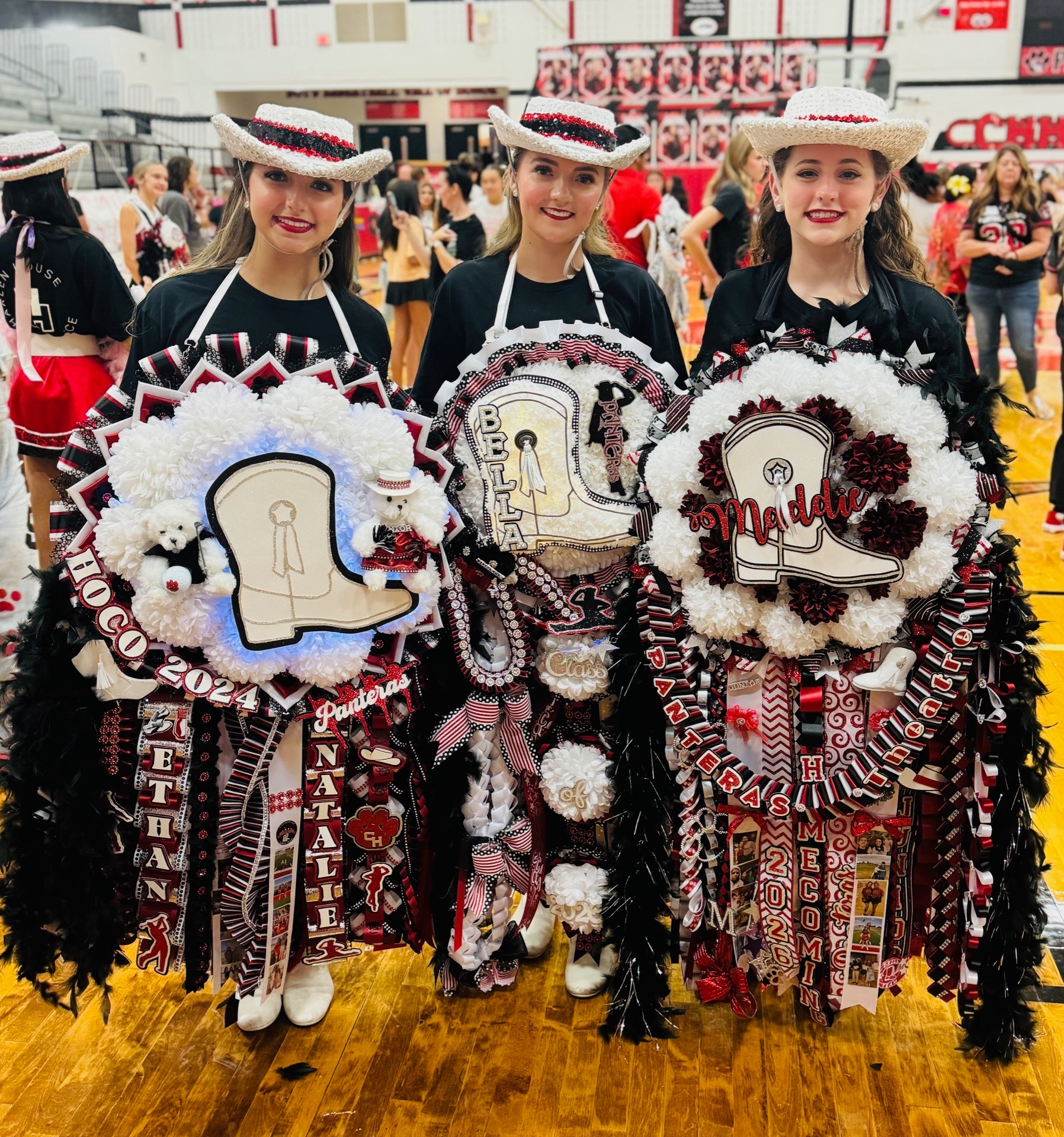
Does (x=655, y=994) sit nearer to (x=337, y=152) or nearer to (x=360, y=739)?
(x=360, y=739)

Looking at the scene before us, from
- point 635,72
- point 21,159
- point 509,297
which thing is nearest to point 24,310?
point 21,159

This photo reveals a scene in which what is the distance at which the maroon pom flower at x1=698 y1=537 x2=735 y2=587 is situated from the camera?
174 centimetres

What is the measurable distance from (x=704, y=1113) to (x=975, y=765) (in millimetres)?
750

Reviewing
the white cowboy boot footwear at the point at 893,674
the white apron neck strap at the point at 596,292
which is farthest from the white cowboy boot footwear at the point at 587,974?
the white apron neck strap at the point at 596,292

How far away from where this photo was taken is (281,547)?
170cm

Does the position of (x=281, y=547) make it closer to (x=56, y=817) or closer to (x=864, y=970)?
(x=56, y=817)

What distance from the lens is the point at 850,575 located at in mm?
1683

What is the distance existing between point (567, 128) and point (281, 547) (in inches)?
37.6

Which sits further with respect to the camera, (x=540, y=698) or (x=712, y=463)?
(x=540, y=698)

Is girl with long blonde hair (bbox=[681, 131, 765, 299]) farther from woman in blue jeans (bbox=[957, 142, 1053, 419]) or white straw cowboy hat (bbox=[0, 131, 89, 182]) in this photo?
white straw cowboy hat (bbox=[0, 131, 89, 182])

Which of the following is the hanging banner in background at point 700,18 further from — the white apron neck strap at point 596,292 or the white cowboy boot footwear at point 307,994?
the white cowboy boot footwear at point 307,994

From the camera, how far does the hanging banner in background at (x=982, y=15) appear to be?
1273 cm

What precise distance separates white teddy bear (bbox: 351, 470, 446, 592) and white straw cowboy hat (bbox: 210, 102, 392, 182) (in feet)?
1.91

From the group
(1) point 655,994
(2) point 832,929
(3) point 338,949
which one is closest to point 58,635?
(3) point 338,949
